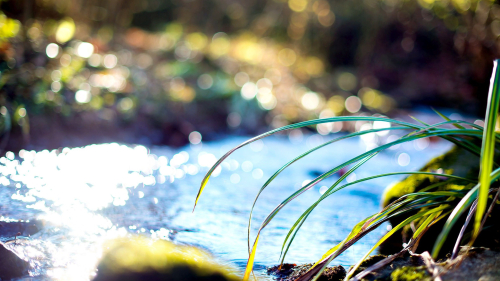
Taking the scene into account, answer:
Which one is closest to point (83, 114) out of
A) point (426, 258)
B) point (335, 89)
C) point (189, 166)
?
point (189, 166)

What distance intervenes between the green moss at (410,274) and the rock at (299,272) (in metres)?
0.25

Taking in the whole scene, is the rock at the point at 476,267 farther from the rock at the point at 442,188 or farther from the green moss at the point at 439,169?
the green moss at the point at 439,169

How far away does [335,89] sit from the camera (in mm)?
9555

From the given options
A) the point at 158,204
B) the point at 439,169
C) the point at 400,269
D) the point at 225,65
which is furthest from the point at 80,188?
the point at 225,65

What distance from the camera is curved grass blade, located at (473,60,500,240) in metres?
0.84

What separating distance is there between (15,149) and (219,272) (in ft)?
8.58

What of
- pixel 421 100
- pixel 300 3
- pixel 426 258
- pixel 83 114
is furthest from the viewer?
pixel 300 3

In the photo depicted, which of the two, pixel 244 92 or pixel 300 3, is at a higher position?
pixel 300 3

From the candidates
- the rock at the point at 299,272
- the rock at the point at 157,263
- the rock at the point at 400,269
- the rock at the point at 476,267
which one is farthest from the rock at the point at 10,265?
the rock at the point at 476,267

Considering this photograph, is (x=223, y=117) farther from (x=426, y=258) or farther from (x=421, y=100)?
(x=421, y=100)

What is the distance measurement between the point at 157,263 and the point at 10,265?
56cm

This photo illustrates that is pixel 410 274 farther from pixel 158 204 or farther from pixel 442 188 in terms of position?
pixel 158 204

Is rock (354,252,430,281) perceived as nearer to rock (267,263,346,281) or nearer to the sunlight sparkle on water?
rock (267,263,346,281)

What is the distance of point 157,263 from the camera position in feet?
5.42
